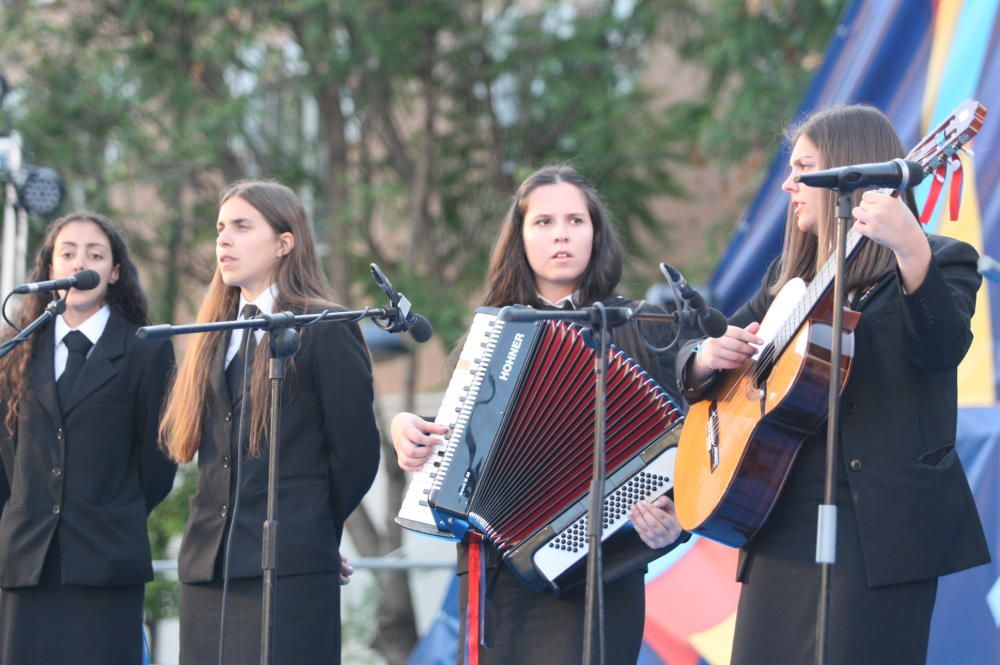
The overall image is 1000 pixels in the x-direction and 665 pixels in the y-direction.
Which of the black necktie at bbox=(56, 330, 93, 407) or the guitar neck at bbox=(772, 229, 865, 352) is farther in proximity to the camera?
the black necktie at bbox=(56, 330, 93, 407)

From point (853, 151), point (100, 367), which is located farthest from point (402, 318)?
point (100, 367)

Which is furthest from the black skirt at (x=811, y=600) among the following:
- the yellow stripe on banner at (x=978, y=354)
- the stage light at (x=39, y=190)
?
the stage light at (x=39, y=190)

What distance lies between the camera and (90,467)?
179 inches

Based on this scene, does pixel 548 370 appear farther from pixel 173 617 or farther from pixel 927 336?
pixel 173 617

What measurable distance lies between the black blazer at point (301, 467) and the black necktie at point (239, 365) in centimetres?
2

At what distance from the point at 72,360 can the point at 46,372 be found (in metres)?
0.10

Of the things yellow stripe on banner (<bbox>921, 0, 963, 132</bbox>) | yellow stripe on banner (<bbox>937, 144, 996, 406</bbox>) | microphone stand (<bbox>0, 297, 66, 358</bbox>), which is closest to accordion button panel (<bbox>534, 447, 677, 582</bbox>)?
microphone stand (<bbox>0, 297, 66, 358</bbox>)

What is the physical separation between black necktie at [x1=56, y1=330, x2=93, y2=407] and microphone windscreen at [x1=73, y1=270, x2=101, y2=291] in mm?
332

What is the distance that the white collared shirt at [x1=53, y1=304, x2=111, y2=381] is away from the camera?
472 centimetres

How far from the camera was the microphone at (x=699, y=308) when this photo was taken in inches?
124

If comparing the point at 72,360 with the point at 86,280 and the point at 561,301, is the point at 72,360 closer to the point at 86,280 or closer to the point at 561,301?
the point at 86,280

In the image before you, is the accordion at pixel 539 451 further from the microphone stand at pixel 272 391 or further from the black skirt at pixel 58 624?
the black skirt at pixel 58 624

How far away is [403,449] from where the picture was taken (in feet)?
12.2

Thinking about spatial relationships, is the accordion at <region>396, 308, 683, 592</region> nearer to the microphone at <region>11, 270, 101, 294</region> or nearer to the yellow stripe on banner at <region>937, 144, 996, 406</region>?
the microphone at <region>11, 270, 101, 294</region>
